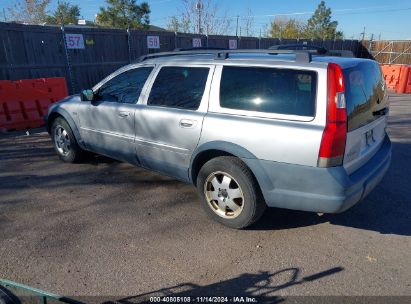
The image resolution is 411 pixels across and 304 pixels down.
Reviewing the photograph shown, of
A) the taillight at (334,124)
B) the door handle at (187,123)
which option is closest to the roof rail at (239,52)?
the taillight at (334,124)

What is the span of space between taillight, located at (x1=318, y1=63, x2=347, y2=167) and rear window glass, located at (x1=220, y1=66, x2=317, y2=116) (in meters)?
0.15

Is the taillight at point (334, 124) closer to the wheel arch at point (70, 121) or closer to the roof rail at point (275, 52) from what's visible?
the roof rail at point (275, 52)

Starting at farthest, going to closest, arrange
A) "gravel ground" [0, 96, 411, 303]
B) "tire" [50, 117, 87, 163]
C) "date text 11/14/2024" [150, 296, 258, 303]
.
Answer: "tire" [50, 117, 87, 163]
"gravel ground" [0, 96, 411, 303]
"date text 11/14/2024" [150, 296, 258, 303]

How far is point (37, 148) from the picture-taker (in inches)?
264

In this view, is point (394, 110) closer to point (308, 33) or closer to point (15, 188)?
point (15, 188)

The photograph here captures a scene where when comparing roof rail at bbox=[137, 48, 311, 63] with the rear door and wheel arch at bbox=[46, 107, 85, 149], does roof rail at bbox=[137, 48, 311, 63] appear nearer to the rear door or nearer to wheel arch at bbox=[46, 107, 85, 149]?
the rear door

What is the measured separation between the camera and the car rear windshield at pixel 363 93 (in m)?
3.14

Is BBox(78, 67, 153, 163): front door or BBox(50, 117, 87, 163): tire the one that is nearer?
BBox(78, 67, 153, 163): front door

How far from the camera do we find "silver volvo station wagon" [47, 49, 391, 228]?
3.09m

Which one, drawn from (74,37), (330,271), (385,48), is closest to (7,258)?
(330,271)

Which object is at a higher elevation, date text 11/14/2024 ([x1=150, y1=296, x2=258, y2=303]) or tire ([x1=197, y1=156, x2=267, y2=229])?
tire ([x1=197, y1=156, x2=267, y2=229])

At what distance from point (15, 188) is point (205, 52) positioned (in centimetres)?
312

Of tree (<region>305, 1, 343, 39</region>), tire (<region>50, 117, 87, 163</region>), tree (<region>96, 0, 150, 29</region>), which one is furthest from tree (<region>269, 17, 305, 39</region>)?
tire (<region>50, 117, 87, 163</region>)

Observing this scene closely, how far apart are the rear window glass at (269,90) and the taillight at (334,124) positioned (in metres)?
0.15
